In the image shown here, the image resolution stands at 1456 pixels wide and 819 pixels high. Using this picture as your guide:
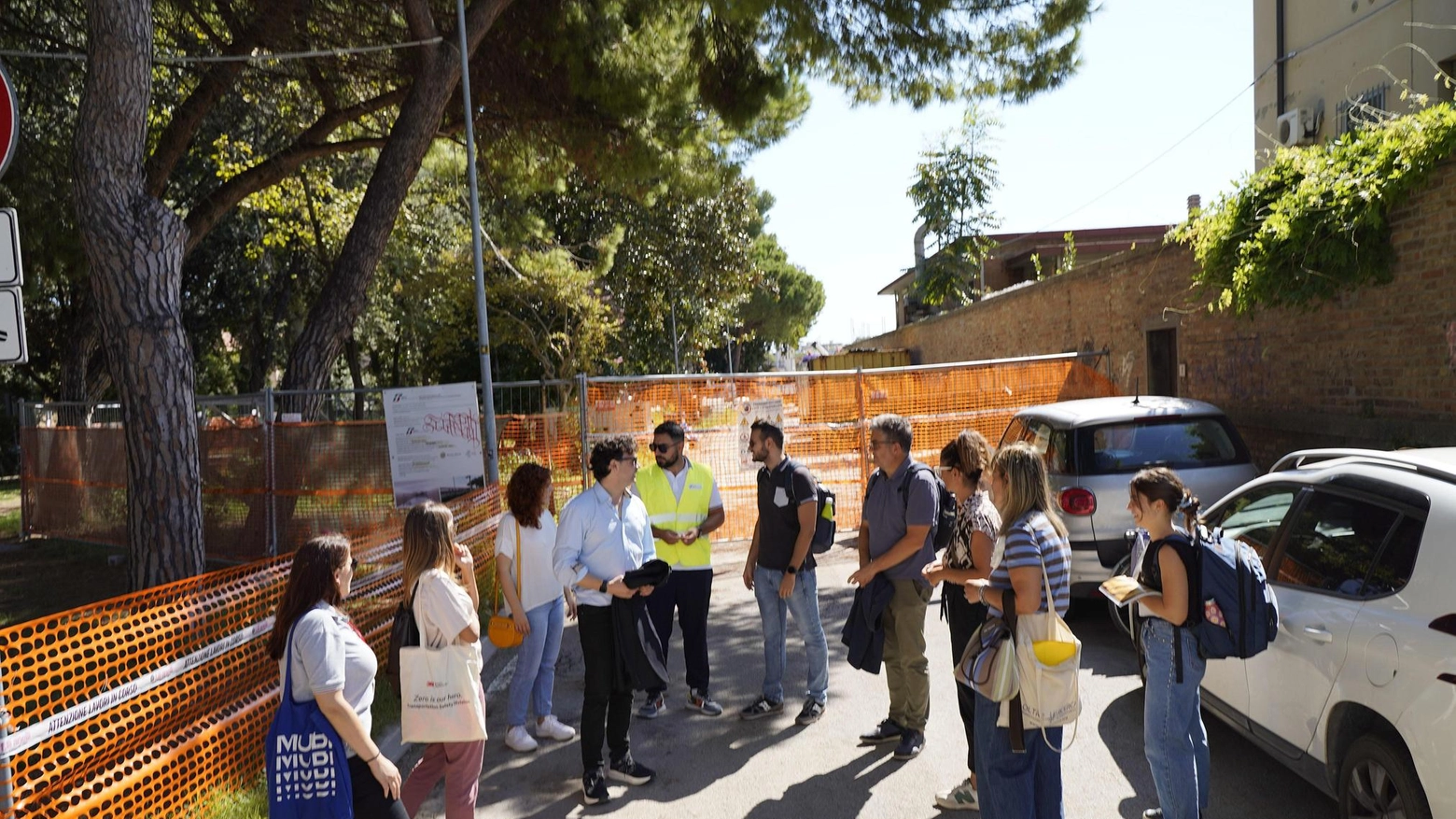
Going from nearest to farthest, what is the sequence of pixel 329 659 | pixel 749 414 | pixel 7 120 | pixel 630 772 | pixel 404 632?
pixel 329 659, pixel 404 632, pixel 7 120, pixel 630 772, pixel 749 414

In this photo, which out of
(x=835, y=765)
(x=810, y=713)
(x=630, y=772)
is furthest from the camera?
(x=810, y=713)

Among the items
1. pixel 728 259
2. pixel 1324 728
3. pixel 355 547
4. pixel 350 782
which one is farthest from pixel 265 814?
pixel 728 259

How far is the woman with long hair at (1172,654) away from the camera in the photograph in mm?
3855

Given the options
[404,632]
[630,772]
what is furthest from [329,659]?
[630,772]

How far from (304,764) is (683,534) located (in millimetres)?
3099

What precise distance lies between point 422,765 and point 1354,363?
876 centimetres

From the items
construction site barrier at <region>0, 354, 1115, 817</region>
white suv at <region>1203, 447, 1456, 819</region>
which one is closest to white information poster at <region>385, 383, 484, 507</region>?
construction site barrier at <region>0, 354, 1115, 817</region>

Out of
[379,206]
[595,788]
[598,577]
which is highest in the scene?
[379,206]

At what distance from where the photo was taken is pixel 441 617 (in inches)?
152

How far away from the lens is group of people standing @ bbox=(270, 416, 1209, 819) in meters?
3.57

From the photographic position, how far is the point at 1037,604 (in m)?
3.80

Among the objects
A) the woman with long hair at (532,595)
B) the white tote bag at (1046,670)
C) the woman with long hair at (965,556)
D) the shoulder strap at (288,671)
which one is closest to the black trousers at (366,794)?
the shoulder strap at (288,671)

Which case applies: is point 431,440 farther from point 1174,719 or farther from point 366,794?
point 1174,719

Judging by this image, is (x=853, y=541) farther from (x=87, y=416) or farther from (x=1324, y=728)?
(x=87, y=416)
